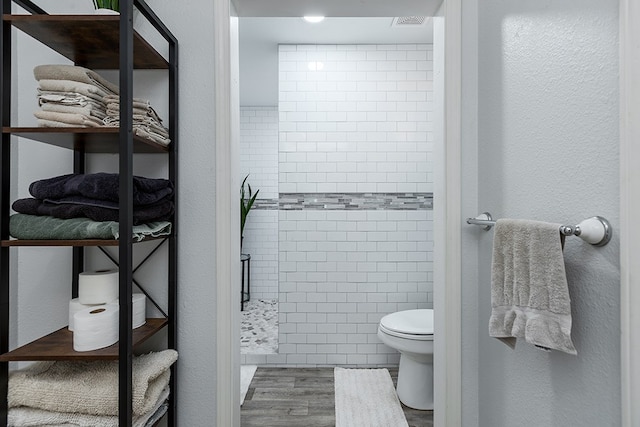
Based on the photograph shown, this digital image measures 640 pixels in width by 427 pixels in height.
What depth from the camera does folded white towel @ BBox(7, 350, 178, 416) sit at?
108 centimetres

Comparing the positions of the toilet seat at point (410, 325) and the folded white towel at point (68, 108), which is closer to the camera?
the folded white towel at point (68, 108)

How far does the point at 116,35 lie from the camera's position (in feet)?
3.62

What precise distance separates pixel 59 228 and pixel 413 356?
6.41ft

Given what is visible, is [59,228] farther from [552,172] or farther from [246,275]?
[246,275]

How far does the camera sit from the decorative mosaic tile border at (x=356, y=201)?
301cm

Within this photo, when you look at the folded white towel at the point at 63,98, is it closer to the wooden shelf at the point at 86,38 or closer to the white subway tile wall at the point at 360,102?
the wooden shelf at the point at 86,38

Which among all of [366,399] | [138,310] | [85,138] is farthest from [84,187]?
[366,399]

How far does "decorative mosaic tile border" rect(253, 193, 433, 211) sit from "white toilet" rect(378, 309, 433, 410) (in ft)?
2.92

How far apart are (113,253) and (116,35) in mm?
737

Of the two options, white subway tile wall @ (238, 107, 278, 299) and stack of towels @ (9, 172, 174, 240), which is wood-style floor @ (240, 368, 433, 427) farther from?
white subway tile wall @ (238, 107, 278, 299)

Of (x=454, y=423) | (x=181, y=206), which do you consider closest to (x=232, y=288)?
(x=181, y=206)

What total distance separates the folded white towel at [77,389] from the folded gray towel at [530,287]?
39.1 inches

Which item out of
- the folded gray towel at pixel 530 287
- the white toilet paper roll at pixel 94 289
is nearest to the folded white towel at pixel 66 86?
Answer: the white toilet paper roll at pixel 94 289

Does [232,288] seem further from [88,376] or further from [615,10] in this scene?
[615,10]
